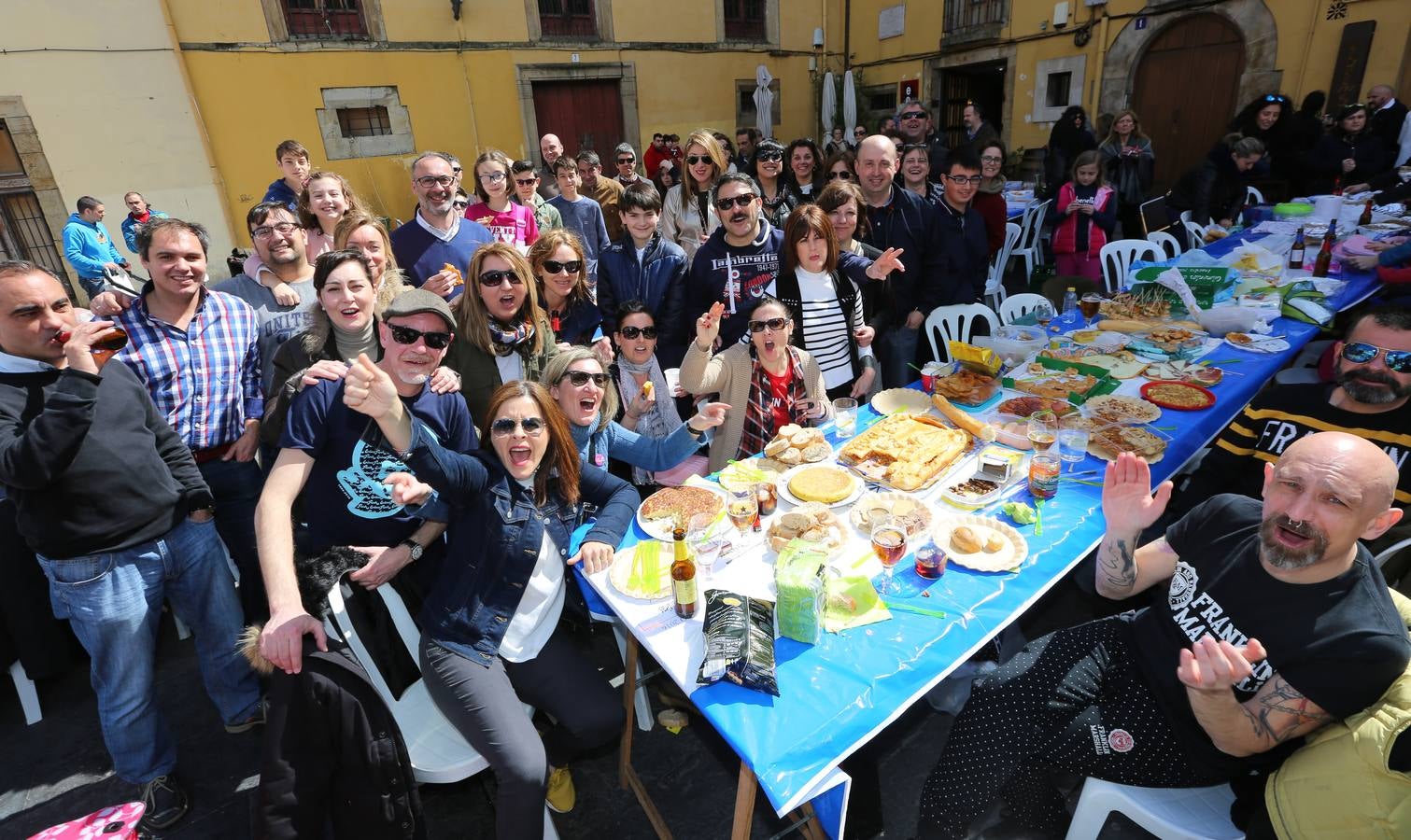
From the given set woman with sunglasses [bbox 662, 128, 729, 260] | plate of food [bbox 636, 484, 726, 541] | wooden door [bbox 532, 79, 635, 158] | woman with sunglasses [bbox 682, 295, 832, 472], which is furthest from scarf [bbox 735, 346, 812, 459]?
wooden door [bbox 532, 79, 635, 158]

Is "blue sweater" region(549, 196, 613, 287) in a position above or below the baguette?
above

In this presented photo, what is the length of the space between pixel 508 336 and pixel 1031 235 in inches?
334

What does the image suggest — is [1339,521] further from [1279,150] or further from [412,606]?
[1279,150]

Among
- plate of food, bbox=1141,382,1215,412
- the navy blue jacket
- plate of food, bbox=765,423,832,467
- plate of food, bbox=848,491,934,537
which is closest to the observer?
plate of food, bbox=848,491,934,537

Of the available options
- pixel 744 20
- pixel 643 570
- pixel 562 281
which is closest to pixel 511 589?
pixel 643 570

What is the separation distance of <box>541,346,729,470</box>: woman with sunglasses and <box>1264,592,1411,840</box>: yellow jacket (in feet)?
7.69

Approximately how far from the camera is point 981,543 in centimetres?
245

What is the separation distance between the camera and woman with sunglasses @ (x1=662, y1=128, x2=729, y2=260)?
5.62 m

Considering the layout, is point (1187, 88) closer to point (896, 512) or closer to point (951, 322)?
point (951, 322)

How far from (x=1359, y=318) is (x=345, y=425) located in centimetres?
435

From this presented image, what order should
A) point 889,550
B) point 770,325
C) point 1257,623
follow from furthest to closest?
point 770,325 → point 889,550 → point 1257,623

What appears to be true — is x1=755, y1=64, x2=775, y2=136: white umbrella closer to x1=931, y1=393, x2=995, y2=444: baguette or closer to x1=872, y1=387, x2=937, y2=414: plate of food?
x1=872, y1=387, x2=937, y2=414: plate of food

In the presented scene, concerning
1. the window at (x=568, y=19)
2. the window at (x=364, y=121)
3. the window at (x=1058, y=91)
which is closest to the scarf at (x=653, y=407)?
the window at (x=364, y=121)

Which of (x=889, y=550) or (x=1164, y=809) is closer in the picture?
(x=1164, y=809)
